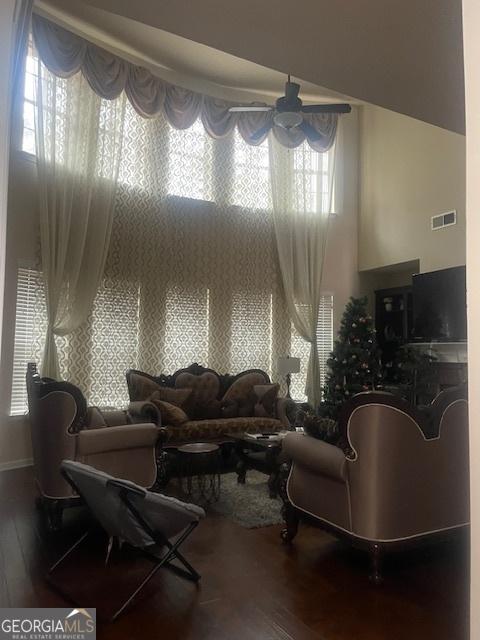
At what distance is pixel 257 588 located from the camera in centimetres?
267

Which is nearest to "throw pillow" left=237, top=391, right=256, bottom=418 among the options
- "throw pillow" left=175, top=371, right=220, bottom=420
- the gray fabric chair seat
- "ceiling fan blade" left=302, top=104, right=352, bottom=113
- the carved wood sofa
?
the carved wood sofa

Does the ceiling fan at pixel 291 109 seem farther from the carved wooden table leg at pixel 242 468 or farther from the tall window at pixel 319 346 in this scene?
the carved wooden table leg at pixel 242 468

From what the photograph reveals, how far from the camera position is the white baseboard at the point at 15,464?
5387 mm

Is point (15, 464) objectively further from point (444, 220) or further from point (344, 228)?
point (444, 220)

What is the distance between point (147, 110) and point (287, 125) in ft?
7.87

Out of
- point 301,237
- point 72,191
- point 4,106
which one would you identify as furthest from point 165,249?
point 4,106

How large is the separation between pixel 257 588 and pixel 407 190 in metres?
7.00

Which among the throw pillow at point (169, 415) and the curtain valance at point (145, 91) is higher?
the curtain valance at point (145, 91)

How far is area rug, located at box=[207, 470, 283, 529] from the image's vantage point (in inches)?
149

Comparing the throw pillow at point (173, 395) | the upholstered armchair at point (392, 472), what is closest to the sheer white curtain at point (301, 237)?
the throw pillow at point (173, 395)

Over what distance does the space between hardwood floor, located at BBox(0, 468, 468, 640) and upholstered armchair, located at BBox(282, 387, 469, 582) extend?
9.8 inches

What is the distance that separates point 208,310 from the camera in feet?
24.3

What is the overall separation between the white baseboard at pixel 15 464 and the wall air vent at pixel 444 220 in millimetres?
6591

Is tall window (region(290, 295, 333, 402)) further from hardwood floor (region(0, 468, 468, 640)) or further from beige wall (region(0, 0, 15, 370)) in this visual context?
beige wall (region(0, 0, 15, 370))
